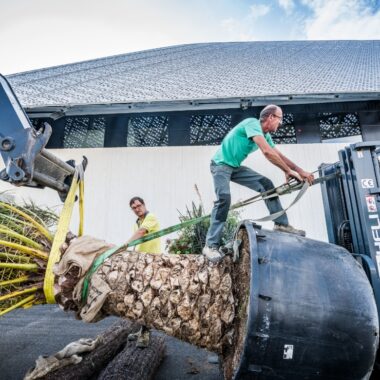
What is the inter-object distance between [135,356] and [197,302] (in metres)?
1.53

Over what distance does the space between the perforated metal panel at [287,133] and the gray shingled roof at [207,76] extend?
1.04 m

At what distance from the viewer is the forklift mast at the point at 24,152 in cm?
205

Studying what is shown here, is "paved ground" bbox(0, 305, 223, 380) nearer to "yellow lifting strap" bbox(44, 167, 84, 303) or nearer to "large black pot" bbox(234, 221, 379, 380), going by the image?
"large black pot" bbox(234, 221, 379, 380)

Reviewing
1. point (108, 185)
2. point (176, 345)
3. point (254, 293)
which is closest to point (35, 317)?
point (176, 345)

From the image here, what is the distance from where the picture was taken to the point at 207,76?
1227cm

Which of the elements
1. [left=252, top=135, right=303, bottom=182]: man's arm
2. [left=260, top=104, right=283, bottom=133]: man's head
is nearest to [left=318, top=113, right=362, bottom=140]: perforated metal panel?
[left=260, top=104, right=283, bottom=133]: man's head

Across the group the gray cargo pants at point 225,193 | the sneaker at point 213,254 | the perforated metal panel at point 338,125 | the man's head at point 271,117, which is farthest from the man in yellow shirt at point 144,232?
the perforated metal panel at point 338,125

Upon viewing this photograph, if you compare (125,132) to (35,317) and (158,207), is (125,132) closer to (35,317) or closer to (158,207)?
(158,207)

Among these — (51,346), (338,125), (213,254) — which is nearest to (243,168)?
(213,254)

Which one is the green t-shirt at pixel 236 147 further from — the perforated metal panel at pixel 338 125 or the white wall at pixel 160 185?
the perforated metal panel at pixel 338 125

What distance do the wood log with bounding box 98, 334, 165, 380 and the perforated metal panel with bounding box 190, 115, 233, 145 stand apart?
7450 millimetres

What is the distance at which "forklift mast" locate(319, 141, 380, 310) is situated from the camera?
240 cm

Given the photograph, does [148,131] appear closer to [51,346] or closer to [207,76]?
[207,76]

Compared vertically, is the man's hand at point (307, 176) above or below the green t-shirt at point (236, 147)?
below
